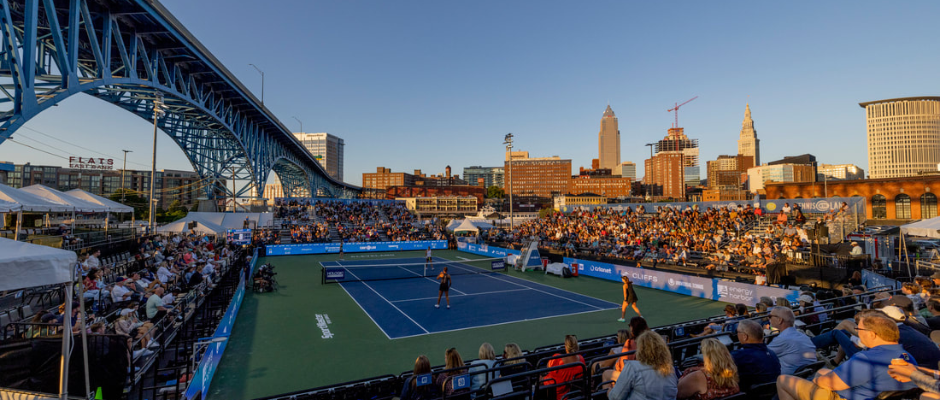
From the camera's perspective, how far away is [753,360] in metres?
4.65

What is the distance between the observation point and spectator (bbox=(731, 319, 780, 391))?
15.0 feet

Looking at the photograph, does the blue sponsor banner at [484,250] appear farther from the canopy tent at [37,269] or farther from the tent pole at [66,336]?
the canopy tent at [37,269]

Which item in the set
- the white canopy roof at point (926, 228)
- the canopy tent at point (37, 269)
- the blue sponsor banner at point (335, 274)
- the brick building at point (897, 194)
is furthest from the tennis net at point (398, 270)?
the brick building at point (897, 194)

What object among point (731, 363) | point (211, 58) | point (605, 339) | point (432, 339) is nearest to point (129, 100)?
point (211, 58)

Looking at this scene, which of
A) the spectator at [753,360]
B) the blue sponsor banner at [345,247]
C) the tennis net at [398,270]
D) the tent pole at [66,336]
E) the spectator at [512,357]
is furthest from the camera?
the blue sponsor banner at [345,247]

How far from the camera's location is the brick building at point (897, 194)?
45.0m

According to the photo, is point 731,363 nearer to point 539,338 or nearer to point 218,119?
point 539,338

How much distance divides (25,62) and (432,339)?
15.8 meters

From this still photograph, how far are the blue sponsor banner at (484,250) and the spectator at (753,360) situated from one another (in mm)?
25902

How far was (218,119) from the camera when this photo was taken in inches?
1515

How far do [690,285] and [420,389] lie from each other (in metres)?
17.8

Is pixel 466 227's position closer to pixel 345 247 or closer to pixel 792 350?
pixel 345 247

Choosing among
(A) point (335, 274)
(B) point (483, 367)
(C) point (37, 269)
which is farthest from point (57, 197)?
(B) point (483, 367)

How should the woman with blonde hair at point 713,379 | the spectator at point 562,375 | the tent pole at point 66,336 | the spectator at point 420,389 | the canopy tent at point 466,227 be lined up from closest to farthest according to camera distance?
the woman with blonde hair at point 713,379 → the tent pole at point 66,336 → the spectator at point 420,389 → the spectator at point 562,375 → the canopy tent at point 466,227
